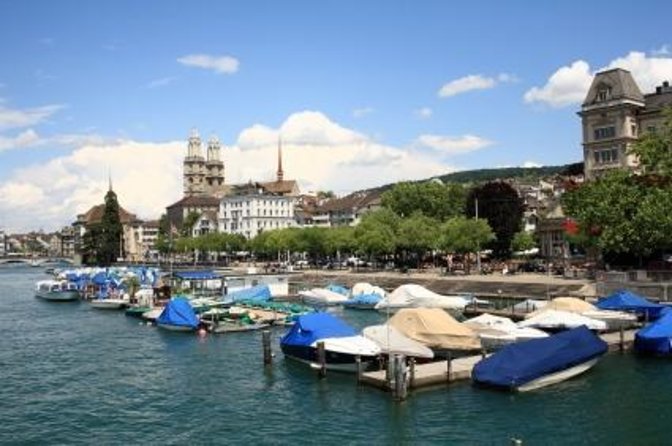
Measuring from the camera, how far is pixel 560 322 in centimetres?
4697

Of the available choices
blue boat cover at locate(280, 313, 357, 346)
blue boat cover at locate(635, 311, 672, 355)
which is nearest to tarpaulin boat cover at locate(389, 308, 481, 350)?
blue boat cover at locate(280, 313, 357, 346)

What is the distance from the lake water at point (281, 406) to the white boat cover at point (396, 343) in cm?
260

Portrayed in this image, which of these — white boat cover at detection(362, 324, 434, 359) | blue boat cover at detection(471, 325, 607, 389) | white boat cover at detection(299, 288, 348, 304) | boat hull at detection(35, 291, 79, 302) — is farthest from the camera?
boat hull at detection(35, 291, 79, 302)

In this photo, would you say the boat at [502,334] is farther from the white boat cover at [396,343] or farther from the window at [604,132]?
the window at [604,132]

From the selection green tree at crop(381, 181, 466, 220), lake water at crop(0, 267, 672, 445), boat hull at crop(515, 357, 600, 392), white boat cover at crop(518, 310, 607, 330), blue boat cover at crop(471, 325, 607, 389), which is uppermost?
green tree at crop(381, 181, 466, 220)

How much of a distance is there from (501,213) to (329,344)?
80.0 metres

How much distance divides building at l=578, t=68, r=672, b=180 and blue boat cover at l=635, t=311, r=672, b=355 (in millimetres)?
51248

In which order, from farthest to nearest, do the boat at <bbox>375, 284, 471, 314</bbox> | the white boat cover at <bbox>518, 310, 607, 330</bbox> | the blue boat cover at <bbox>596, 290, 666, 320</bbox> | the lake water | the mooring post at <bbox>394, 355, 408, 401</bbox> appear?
the boat at <bbox>375, 284, 471, 314</bbox>
the blue boat cover at <bbox>596, 290, 666, 320</bbox>
the white boat cover at <bbox>518, 310, 607, 330</bbox>
the mooring post at <bbox>394, 355, 408, 401</bbox>
the lake water

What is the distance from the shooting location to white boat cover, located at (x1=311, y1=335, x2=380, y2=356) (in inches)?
1534

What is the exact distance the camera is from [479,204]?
120 meters

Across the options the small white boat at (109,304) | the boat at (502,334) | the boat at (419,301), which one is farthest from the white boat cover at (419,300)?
the small white boat at (109,304)

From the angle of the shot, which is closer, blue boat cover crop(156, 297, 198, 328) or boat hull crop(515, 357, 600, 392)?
boat hull crop(515, 357, 600, 392)

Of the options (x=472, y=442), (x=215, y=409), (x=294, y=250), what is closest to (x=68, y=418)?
(x=215, y=409)

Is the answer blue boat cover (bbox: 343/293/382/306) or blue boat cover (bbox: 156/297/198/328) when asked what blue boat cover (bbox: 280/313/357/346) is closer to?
blue boat cover (bbox: 156/297/198/328)
